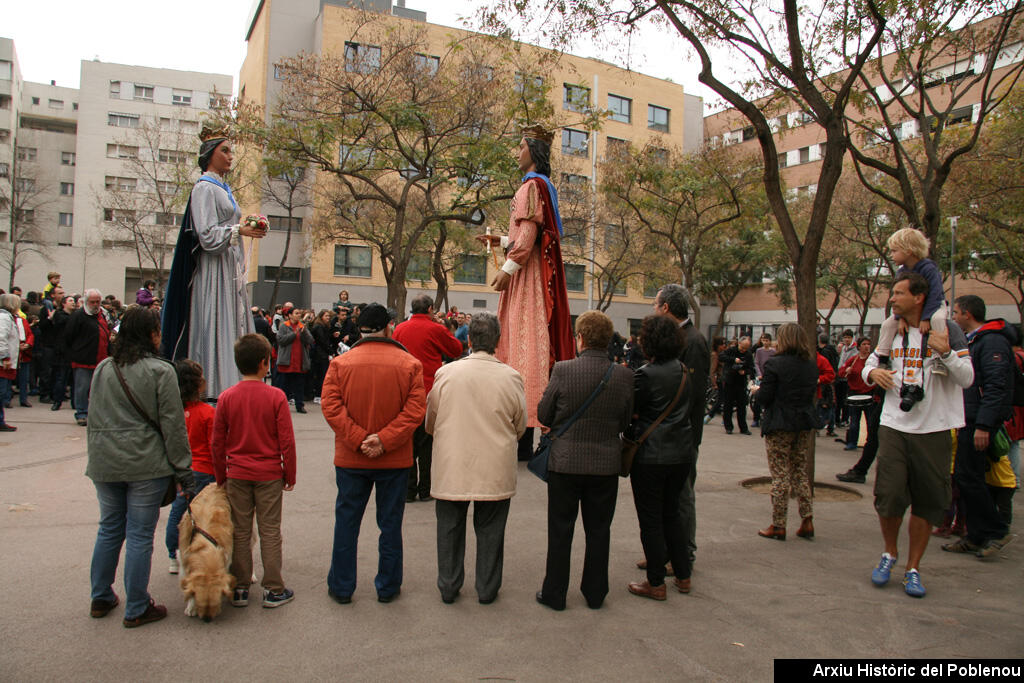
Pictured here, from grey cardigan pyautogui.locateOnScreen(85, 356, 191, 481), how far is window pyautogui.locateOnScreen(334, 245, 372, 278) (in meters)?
38.3

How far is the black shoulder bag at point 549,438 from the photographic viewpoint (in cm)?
431

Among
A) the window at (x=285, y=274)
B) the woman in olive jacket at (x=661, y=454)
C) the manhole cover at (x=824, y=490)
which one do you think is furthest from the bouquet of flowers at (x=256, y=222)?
the window at (x=285, y=274)

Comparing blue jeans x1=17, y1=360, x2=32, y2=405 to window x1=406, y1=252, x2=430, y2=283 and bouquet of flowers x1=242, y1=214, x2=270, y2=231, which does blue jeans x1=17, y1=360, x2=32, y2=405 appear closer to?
bouquet of flowers x1=242, y1=214, x2=270, y2=231

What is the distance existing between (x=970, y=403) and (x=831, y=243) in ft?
98.6

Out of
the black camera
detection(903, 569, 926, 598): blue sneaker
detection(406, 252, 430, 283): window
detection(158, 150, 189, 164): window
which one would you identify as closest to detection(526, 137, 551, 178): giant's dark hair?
the black camera

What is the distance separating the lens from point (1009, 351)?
5816 mm

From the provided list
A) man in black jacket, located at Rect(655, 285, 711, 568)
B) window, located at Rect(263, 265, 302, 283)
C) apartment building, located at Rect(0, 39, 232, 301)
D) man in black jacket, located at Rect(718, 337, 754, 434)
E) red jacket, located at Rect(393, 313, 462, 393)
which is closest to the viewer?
man in black jacket, located at Rect(655, 285, 711, 568)

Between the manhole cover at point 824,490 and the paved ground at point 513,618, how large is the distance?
1.58 meters

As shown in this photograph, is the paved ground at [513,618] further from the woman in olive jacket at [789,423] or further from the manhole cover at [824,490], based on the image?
the manhole cover at [824,490]

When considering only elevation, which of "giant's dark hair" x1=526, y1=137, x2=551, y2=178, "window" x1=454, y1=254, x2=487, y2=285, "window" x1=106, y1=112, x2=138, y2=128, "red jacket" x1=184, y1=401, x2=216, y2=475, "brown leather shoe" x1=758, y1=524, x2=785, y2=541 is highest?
"window" x1=106, y1=112, x2=138, y2=128

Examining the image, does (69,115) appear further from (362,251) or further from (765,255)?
(765,255)

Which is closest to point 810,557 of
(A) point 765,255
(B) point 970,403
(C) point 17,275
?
(B) point 970,403

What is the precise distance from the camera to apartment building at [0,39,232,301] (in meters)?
44.9

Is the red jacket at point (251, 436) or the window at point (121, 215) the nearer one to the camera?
the red jacket at point (251, 436)
